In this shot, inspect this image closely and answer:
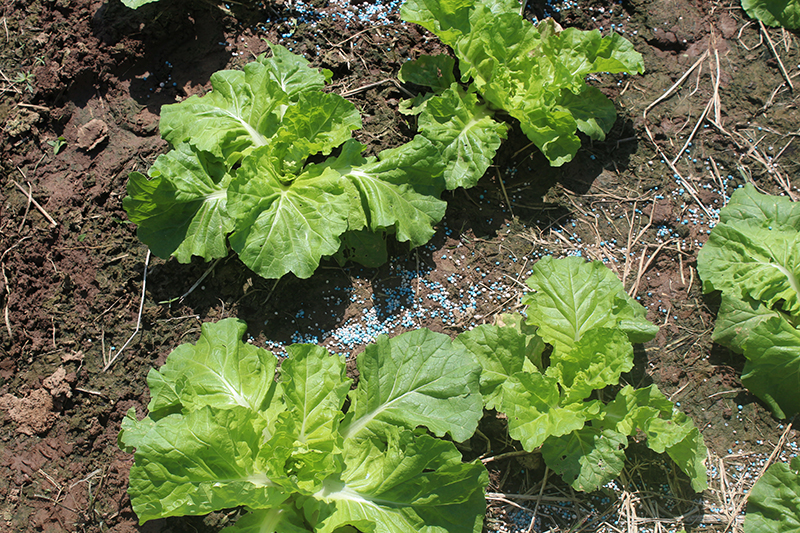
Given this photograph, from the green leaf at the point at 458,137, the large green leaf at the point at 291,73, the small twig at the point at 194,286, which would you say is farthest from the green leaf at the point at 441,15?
the small twig at the point at 194,286

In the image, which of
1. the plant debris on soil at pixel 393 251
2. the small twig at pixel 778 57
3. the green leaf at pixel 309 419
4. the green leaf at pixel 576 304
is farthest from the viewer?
the small twig at pixel 778 57

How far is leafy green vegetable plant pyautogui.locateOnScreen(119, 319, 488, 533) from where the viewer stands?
3002 mm

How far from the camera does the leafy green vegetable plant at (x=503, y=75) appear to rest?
12.8ft

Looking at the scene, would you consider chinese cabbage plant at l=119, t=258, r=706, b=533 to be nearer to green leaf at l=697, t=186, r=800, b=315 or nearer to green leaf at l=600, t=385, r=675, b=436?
green leaf at l=600, t=385, r=675, b=436

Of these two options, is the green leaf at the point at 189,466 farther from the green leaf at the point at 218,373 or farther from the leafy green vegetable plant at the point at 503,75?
the leafy green vegetable plant at the point at 503,75

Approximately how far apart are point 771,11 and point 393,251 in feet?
11.6

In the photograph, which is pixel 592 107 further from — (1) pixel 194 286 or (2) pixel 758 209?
(1) pixel 194 286

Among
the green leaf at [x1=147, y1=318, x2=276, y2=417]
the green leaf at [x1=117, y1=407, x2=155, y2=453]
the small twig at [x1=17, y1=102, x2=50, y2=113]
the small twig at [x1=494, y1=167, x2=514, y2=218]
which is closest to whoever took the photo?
the green leaf at [x1=117, y1=407, x2=155, y2=453]

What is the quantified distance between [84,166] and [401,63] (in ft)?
7.77

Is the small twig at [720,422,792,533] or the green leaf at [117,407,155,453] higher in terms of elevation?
the small twig at [720,422,792,533]

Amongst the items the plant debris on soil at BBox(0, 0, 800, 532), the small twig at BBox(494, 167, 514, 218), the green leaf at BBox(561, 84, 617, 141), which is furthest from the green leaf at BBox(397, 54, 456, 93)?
the green leaf at BBox(561, 84, 617, 141)

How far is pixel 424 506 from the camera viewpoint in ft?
10.7

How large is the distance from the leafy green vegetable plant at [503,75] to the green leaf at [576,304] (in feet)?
2.47

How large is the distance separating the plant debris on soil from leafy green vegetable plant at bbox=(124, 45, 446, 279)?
0.33 m
